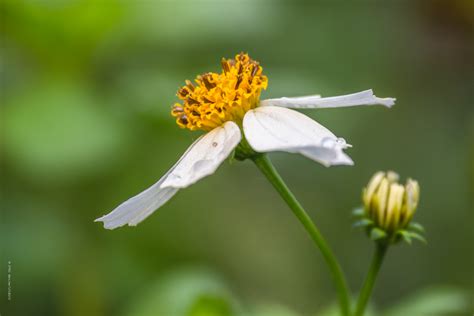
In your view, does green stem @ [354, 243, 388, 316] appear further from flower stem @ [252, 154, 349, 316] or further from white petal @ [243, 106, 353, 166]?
white petal @ [243, 106, 353, 166]

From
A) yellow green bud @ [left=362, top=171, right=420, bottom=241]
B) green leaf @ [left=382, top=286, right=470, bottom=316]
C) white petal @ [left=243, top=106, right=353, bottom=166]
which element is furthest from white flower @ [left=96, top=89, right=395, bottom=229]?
green leaf @ [left=382, top=286, right=470, bottom=316]

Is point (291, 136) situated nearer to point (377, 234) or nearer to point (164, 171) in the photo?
point (377, 234)

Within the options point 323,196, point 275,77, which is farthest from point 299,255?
point 275,77

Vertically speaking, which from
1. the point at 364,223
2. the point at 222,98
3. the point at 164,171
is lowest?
the point at 364,223

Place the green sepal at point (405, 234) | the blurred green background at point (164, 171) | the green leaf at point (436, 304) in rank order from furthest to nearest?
the blurred green background at point (164, 171)
the green leaf at point (436, 304)
the green sepal at point (405, 234)

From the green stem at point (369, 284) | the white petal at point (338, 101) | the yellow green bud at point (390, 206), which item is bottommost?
the green stem at point (369, 284)

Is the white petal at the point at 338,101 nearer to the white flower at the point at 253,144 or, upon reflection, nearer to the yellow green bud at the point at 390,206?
the white flower at the point at 253,144

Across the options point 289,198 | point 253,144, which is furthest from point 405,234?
point 253,144

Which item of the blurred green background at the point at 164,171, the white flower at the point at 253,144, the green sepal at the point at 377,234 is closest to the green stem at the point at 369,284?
the green sepal at the point at 377,234
